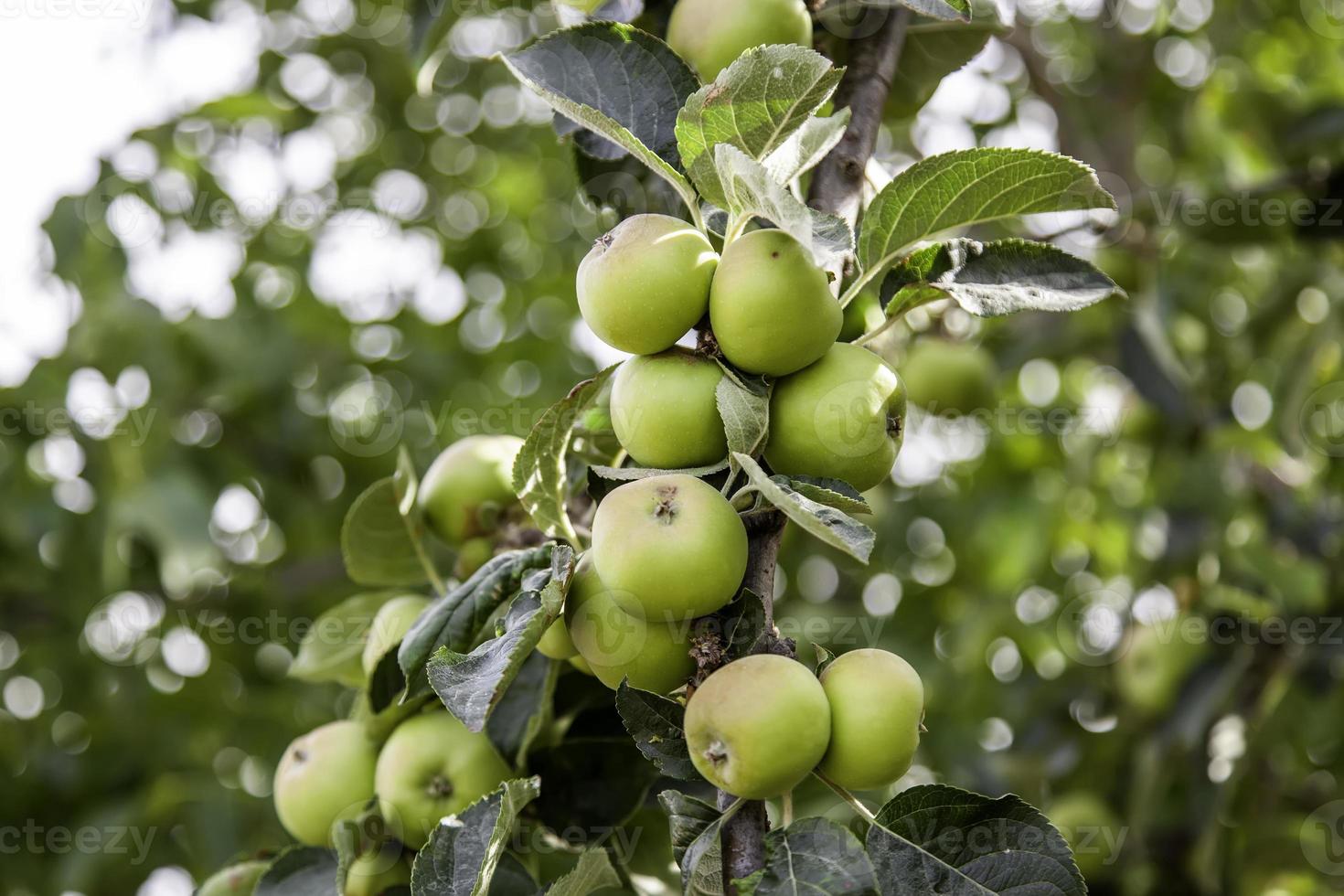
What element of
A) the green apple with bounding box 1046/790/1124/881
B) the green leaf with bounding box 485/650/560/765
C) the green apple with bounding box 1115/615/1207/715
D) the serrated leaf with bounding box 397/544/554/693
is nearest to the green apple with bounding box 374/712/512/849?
the green leaf with bounding box 485/650/560/765

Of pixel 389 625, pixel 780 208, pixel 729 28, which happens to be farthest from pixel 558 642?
pixel 729 28

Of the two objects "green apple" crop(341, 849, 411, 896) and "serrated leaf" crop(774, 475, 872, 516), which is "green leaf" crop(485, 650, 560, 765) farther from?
"serrated leaf" crop(774, 475, 872, 516)

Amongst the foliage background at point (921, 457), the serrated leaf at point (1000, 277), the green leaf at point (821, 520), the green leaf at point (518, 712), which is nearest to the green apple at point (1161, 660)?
the foliage background at point (921, 457)

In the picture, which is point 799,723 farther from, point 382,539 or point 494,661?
point 382,539

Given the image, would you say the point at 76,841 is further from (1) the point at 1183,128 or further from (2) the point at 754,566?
(1) the point at 1183,128

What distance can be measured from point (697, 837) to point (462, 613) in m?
Answer: 0.37

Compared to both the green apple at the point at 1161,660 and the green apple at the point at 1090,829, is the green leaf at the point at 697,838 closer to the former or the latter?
the green apple at the point at 1090,829

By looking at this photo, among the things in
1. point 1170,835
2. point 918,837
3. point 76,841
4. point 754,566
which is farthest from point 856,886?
point 76,841

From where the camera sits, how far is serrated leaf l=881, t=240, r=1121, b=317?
121cm

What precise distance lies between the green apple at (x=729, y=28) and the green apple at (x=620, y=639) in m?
0.62

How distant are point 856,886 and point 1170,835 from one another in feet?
7.95

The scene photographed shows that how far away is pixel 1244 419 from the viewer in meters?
3.61

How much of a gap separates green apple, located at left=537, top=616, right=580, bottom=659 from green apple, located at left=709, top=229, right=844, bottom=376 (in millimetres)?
351

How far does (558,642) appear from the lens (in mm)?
1240
